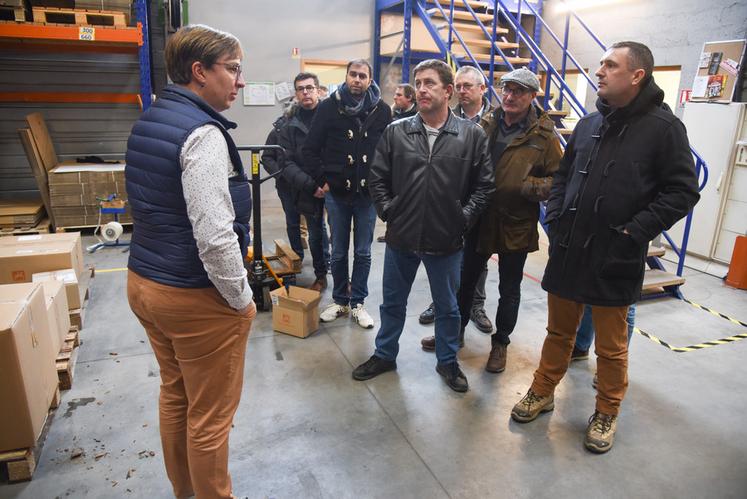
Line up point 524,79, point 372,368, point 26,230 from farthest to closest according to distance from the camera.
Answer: point 26,230, point 372,368, point 524,79

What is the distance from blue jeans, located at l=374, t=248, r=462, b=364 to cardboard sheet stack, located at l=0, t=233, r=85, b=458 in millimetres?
1769

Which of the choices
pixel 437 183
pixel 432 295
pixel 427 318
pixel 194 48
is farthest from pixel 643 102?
pixel 427 318

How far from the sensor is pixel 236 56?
62.9 inches

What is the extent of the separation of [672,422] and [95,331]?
3.75m

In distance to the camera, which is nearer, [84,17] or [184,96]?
[184,96]

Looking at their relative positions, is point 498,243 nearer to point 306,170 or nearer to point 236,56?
point 306,170

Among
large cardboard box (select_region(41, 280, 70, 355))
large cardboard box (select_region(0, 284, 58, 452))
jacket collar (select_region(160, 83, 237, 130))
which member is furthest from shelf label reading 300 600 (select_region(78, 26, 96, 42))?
jacket collar (select_region(160, 83, 237, 130))

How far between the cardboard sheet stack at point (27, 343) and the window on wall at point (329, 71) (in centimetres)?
578

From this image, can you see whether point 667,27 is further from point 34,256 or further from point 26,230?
point 26,230

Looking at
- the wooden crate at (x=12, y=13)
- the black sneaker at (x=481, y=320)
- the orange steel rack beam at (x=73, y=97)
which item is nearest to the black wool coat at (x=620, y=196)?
the black sneaker at (x=481, y=320)

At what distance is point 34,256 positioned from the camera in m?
3.42

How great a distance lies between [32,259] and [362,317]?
2.30m

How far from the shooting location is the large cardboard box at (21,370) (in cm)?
208

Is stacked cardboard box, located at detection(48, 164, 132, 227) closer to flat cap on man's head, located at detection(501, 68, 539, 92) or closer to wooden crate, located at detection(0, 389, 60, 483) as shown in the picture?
wooden crate, located at detection(0, 389, 60, 483)
